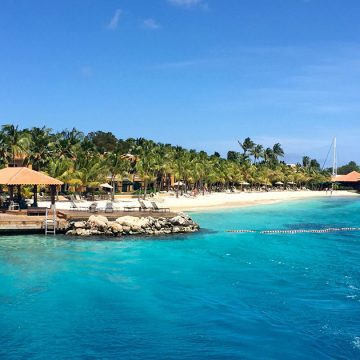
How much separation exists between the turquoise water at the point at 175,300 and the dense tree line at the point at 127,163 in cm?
2159

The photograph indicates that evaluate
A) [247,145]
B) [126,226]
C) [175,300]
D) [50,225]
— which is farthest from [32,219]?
[247,145]

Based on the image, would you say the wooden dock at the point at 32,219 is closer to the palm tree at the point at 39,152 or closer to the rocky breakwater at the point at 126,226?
the rocky breakwater at the point at 126,226

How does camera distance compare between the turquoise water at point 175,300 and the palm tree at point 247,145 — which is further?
the palm tree at point 247,145

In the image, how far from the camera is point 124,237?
3219cm

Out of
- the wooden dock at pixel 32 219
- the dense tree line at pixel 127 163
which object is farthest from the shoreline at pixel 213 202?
the wooden dock at pixel 32 219

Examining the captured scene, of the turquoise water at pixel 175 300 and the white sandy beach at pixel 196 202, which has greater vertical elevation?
the white sandy beach at pixel 196 202

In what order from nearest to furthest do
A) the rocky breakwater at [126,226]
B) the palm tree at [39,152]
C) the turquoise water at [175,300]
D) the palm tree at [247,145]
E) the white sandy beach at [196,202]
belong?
the turquoise water at [175,300]
the rocky breakwater at [126,226]
the white sandy beach at [196,202]
the palm tree at [39,152]
the palm tree at [247,145]

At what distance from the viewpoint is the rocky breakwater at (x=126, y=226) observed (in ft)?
107

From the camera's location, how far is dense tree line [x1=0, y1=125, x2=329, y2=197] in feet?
165

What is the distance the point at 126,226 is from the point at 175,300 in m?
15.9

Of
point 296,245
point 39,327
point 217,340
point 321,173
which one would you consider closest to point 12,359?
point 39,327

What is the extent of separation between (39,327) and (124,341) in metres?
2.98

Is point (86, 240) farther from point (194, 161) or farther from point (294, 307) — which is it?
point (194, 161)

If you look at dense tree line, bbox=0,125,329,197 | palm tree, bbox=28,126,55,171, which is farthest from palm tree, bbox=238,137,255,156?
palm tree, bbox=28,126,55,171
